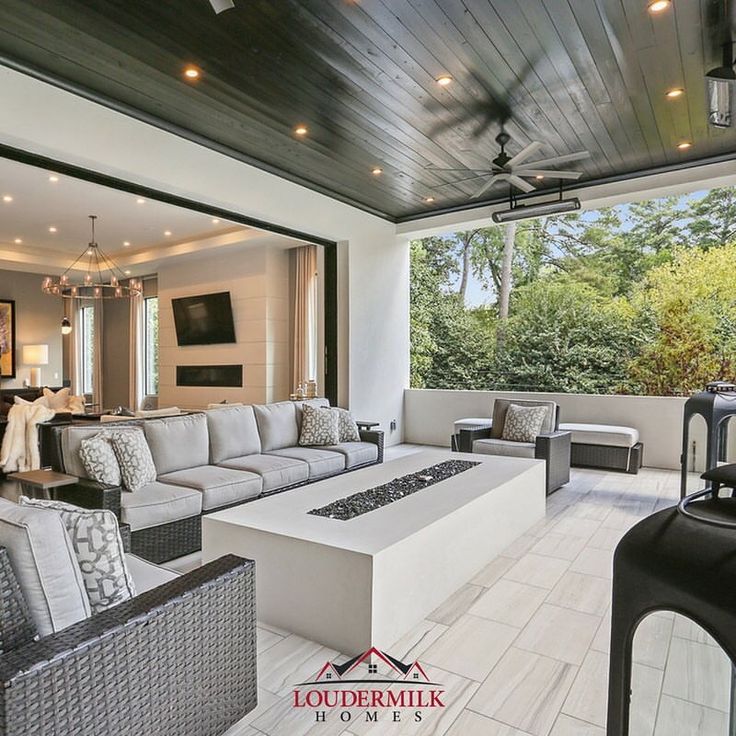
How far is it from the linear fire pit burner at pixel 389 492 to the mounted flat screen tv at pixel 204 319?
5.32 m

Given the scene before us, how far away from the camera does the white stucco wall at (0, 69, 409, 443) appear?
144 inches

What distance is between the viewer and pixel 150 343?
1030cm

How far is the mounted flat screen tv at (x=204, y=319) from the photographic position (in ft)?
27.7

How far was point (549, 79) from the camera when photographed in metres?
3.85

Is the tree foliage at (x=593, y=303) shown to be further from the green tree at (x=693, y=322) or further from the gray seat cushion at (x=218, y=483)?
the gray seat cushion at (x=218, y=483)

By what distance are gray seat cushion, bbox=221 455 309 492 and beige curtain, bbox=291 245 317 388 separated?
3.63 meters

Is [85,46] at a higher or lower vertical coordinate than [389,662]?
higher

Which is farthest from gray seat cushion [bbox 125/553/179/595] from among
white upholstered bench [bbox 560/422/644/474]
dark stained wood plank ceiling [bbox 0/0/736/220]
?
white upholstered bench [bbox 560/422/644/474]

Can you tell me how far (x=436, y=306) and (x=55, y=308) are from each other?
730 centimetres

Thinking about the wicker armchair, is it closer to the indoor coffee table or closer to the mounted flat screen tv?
the indoor coffee table

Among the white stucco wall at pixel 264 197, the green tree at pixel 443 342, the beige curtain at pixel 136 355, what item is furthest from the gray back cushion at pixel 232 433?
the beige curtain at pixel 136 355

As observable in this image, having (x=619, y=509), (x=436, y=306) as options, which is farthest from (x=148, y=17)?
(x=436, y=306)

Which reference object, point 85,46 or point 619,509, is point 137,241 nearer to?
point 85,46

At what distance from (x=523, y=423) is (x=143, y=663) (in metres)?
4.50
